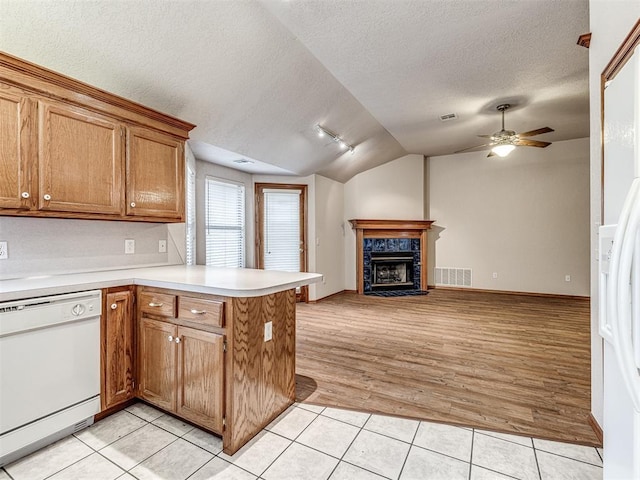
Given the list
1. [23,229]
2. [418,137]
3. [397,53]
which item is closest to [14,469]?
[23,229]

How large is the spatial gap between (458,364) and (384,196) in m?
4.30

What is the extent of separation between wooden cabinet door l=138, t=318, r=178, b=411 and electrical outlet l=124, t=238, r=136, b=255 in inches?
32.9

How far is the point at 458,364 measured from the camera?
293 centimetres

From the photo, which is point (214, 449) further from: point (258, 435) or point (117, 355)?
point (117, 355)

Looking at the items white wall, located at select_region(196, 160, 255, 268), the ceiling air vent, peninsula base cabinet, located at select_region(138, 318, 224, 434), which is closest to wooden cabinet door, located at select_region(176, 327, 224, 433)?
peninsula base cabinet, located at select_region(138, 318, 224, 434)

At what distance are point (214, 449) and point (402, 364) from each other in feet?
5.91

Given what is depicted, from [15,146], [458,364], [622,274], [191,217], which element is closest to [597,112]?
[622,274]

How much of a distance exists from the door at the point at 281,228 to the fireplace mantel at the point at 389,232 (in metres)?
1.39

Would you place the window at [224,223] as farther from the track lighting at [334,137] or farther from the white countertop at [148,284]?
the white countertop at [148,284]

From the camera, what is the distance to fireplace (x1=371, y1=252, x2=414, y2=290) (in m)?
6.59

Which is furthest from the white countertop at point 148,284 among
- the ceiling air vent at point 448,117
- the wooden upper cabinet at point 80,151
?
the ceiling air vent at point 448,117

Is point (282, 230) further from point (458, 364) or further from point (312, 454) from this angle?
point (312, 454)

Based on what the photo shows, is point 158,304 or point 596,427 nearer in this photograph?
point 596,427

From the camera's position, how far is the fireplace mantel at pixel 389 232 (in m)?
6.44
